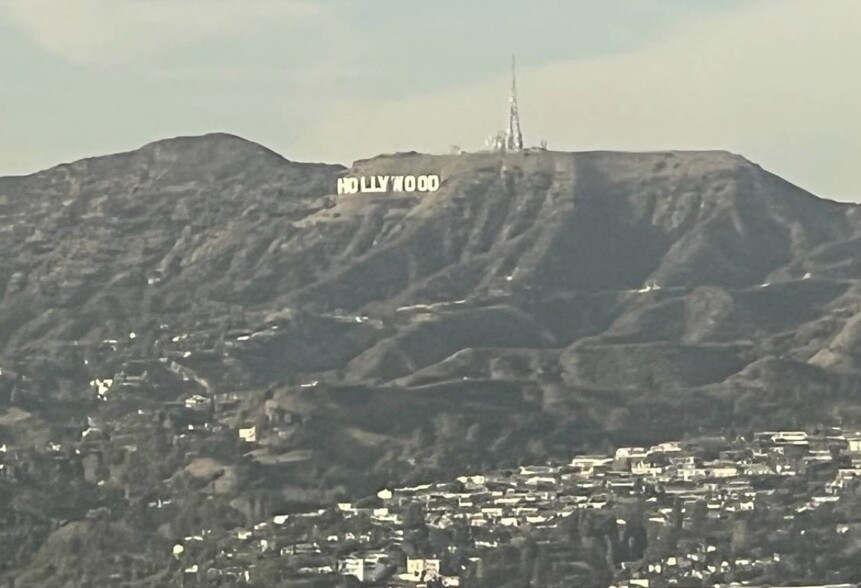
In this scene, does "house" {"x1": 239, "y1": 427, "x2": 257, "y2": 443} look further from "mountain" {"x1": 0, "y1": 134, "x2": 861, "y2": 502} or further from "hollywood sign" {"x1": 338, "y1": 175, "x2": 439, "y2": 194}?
"hollywood sign" {"x1": 338, "y1": 175, "x2": 439, "y2": 194}

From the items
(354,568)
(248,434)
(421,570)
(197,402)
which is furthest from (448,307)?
(421,570)

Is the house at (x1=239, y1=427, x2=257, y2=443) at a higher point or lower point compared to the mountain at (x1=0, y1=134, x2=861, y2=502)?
lower

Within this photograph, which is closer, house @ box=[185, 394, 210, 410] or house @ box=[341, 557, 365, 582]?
house @ box=[341, 557, 365, 582]

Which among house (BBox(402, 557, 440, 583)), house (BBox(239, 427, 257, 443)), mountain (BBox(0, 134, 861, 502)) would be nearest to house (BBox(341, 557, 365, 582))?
house (BBox(402, 557, 440, 583))

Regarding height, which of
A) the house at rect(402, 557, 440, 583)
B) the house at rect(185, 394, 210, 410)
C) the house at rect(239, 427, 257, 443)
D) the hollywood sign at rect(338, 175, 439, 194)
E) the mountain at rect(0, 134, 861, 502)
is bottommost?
the house at rect(402, 557, 440, 583)

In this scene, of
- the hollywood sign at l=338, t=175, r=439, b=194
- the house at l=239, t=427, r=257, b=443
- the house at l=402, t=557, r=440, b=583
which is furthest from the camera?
the hollywood sign at l=338, t=175, r=439, b=194

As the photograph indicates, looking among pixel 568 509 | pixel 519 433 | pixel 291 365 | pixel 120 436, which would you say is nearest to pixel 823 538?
pixel 568 509

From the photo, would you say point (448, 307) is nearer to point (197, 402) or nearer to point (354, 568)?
point (197, 402)

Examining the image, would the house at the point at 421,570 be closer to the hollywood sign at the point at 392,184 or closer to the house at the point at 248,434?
the house at the point at 248,434
